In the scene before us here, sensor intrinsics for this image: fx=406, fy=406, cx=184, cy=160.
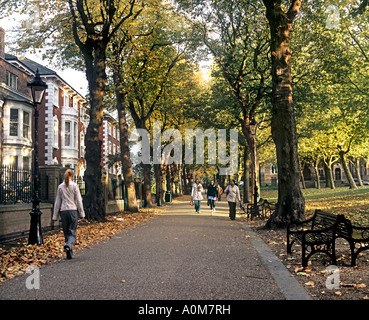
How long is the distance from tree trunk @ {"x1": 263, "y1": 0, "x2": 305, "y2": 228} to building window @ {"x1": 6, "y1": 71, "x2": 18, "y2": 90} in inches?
828

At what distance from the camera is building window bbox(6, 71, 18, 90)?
28.2m

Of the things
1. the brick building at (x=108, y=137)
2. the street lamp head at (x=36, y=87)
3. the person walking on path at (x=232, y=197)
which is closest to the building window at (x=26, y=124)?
the person walking on path at (x=232, y=197)

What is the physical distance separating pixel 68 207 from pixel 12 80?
23.6 meters

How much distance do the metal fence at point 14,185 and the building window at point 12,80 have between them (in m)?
17.2

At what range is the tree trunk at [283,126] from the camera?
13.2 m

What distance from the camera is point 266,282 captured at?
596cm

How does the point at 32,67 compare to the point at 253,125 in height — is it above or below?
above

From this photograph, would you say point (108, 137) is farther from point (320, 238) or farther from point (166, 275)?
point (166, 275)

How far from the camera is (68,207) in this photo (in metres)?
8.61

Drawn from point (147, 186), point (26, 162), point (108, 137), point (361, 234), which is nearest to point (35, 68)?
point (26, 162)

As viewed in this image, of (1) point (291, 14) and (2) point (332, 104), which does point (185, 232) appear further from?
(2) point (332, 104)

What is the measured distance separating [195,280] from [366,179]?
76576 mm

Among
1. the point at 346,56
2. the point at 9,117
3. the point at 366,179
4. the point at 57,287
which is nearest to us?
the point at 57,287
